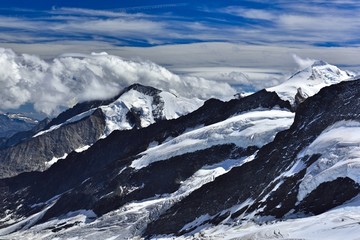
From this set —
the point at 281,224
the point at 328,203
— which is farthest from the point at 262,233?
the point at 328,203

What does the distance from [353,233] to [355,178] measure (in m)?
41.2

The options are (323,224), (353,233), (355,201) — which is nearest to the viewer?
(353,233)

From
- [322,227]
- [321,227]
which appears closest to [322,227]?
[322,227]

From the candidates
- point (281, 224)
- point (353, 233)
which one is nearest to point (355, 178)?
point (281, 224)

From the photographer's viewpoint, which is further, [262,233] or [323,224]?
[262,233]

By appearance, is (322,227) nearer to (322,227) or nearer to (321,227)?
(322,227)

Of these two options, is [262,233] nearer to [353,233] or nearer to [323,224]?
[323,224]

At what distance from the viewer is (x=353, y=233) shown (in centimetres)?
16125

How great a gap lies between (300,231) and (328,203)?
23180 mm

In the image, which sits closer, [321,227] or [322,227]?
[322,227]

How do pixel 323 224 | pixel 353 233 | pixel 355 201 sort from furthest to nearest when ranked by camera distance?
pixel 355 201, pixel 323 224, pixel 353 233

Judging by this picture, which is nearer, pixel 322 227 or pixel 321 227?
pixel 322 227

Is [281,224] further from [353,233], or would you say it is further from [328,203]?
[353,233]

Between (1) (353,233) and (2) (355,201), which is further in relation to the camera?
(2) (355,201)
